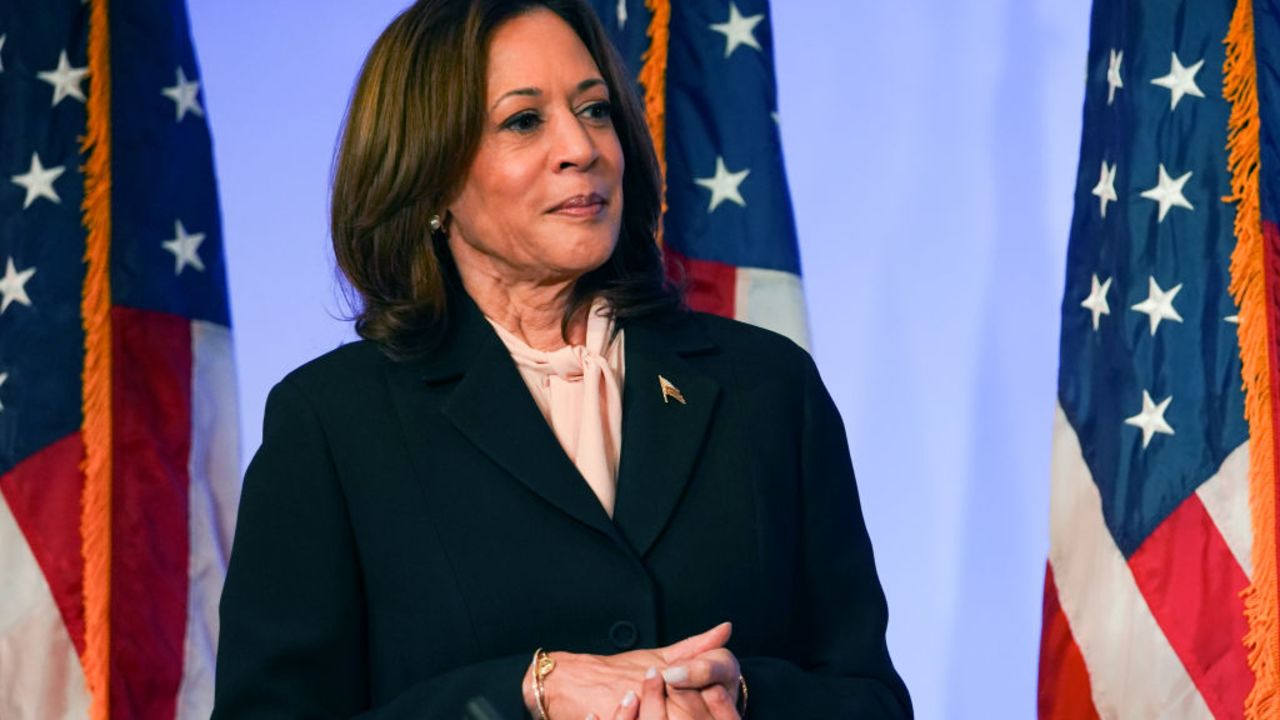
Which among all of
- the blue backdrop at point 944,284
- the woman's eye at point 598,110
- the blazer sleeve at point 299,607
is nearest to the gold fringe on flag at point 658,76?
the blue backdrop at point 944,284

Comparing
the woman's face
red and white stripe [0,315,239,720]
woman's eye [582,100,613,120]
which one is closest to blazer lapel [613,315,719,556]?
the woman's face

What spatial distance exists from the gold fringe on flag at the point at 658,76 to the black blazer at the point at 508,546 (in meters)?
1.29

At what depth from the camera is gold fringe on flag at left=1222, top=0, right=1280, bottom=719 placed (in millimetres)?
2521

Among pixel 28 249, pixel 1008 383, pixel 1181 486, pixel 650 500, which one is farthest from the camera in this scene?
pixel 1008 383

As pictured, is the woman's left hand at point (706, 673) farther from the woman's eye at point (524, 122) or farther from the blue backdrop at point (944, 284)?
the blue backdrop at point (944, 284)

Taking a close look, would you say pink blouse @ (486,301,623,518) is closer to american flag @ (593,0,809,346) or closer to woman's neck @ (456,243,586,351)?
woman's neck @ (456,243,586,351)

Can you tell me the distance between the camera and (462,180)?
187 centimetres

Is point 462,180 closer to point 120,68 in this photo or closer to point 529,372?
point 529,372

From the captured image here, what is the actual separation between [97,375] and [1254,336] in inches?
79.2

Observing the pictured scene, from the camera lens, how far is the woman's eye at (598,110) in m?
1.87

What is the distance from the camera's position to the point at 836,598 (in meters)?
1.77

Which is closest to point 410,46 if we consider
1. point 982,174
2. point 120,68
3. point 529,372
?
point 529,372

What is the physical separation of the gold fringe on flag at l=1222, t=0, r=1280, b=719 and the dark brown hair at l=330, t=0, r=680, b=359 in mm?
→ 1130

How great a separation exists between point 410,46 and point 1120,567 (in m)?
1.57
